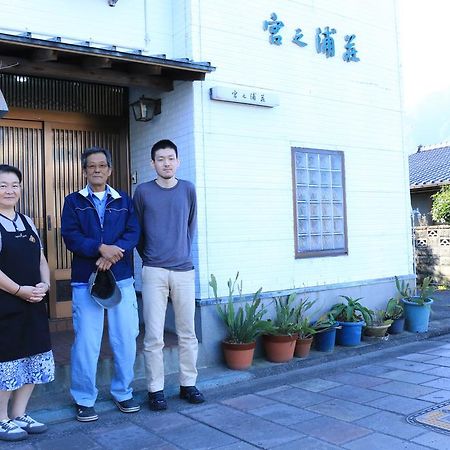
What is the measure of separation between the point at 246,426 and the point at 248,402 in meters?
0.58

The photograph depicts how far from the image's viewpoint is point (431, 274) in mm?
12914

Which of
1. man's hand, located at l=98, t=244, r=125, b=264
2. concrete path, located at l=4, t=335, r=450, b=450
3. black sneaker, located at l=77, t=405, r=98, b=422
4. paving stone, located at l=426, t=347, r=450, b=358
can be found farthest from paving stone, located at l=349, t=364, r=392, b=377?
man's hand, located at l=98, t=244, r=125, b=264

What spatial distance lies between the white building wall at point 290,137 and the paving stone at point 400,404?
1963mm

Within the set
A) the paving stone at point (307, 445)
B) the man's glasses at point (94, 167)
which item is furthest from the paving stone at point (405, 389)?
the man's glasses at point (94, 167)

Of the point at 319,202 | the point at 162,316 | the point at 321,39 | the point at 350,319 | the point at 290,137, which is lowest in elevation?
the point at 350,319

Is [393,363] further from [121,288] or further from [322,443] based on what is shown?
[121,288]

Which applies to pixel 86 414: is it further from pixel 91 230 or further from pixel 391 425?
pixel 391 425

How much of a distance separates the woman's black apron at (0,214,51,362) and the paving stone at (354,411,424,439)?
2.49m

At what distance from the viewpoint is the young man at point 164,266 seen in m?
4.45

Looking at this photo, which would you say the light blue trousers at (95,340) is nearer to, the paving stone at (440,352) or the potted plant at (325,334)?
the potted plant at (325,334)

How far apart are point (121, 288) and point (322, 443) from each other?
6.27 ft

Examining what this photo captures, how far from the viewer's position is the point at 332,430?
3.94 metres

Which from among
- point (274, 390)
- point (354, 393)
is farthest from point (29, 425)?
point (354, 393)

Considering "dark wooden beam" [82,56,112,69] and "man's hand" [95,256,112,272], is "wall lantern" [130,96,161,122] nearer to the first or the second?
"dark wooden beam" [82,56,112,69]
